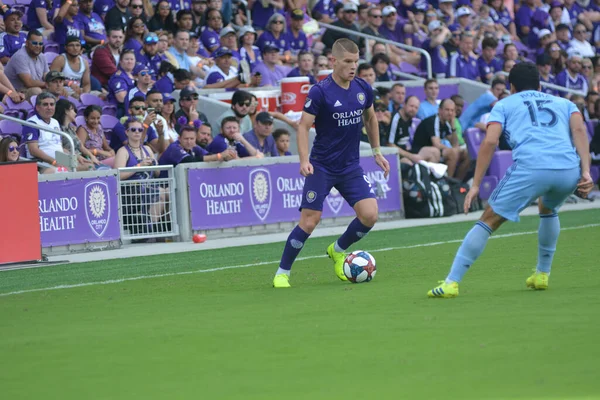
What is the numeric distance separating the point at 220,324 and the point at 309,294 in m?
1.83

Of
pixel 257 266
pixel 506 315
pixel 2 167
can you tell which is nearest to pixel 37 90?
pixel 2 167

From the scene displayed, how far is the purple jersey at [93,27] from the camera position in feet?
63.9

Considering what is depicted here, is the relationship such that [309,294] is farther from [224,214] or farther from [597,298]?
[224,214]

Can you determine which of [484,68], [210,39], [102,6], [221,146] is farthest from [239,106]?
[484,68]

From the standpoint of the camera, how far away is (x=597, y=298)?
28.5ft

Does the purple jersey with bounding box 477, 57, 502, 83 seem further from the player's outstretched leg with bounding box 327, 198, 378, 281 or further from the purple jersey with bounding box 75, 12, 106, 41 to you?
the player's outstretched leg with bounding box 327, 198, 378, 281

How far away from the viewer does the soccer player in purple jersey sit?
34.4 feet

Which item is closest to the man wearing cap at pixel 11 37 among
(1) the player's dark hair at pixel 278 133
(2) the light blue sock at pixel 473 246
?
(1) the player's dark hair at pixel 278 133

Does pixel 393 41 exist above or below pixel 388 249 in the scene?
above

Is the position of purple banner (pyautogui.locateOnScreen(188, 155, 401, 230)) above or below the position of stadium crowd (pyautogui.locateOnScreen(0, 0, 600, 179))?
below

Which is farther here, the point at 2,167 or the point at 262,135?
the point at 262,135

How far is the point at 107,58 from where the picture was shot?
62.0ft

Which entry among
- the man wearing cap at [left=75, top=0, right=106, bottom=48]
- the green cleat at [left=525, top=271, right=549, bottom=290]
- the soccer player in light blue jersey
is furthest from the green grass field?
the man wearing cap at [left=75, top=0, right=106, bottom=48]

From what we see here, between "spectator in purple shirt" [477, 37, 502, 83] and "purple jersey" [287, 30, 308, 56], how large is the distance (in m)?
4.52
